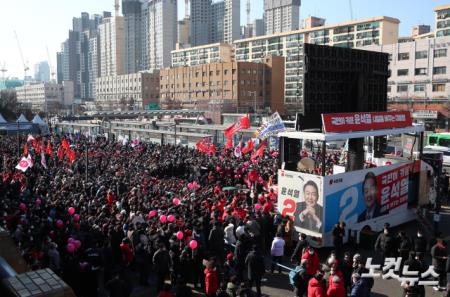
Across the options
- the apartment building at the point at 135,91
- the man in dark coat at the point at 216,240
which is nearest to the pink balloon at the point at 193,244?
the man in dark coat at the point at 216,240

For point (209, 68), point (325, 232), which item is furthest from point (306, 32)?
point (325, 232)

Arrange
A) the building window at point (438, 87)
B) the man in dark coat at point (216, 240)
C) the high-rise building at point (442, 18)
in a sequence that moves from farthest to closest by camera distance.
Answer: the high-rise building at point (442, 18)
the building window at point (438, 87)
the man in dark coat at point (216, 240)

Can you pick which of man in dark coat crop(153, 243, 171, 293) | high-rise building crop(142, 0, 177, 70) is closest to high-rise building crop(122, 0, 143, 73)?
high-rise building crop(142, 0, 177, 70)

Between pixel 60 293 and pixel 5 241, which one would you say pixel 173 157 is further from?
pixel 60 293

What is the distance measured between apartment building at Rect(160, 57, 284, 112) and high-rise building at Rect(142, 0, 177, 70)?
69798mm

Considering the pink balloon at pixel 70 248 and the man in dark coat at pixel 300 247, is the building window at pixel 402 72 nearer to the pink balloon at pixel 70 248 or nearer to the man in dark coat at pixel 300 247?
the man in dark coat at pixel 300 247

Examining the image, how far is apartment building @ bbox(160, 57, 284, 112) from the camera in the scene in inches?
3880

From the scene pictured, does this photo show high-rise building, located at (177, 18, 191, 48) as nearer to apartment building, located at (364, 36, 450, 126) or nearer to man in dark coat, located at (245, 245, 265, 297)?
apartment building, located at (364, 36, 450, 126)

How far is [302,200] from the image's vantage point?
13766 millimetres

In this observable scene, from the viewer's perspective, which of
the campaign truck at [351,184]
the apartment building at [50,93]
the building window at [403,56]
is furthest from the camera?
the apartment building at [50,93]

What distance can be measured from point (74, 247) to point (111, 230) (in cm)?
119

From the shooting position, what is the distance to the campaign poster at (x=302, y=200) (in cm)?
1331

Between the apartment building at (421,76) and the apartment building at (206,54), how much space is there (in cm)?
6591

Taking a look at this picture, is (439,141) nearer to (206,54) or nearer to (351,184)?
(351,184)
